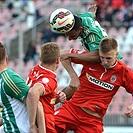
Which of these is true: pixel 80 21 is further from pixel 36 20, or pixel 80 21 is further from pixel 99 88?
pixel 36 20

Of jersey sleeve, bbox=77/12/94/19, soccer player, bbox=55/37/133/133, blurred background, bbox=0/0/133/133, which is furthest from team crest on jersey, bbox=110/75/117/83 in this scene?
blurred background, bbox=0/0/133/133

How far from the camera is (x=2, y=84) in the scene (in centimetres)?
677

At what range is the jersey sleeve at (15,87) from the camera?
673cm

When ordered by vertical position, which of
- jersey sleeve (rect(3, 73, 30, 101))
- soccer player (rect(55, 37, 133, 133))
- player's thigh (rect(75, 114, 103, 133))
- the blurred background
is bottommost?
the blurred background

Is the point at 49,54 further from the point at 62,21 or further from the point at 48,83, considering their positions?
the point at 62,21

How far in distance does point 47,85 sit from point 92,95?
1.52 m

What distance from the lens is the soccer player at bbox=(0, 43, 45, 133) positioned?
266 inches

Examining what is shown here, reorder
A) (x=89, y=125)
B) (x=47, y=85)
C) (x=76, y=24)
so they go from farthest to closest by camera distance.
→ (x=89, y=125), (x=76, y=24), (x=47, y=85)

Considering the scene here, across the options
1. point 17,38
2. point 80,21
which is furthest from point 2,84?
point 17,38

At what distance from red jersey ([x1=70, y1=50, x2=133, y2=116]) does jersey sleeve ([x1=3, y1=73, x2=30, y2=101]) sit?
1.75 meters

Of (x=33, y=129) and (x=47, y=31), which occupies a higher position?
(x=33, y=129)

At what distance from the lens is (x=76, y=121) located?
8445mm

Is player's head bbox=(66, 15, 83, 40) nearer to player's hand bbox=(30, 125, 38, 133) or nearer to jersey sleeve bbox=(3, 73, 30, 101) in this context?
jersey sleeve bbox=(3, 73, 30, 101)

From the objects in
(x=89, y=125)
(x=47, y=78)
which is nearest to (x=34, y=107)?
(x=47, y=78)
